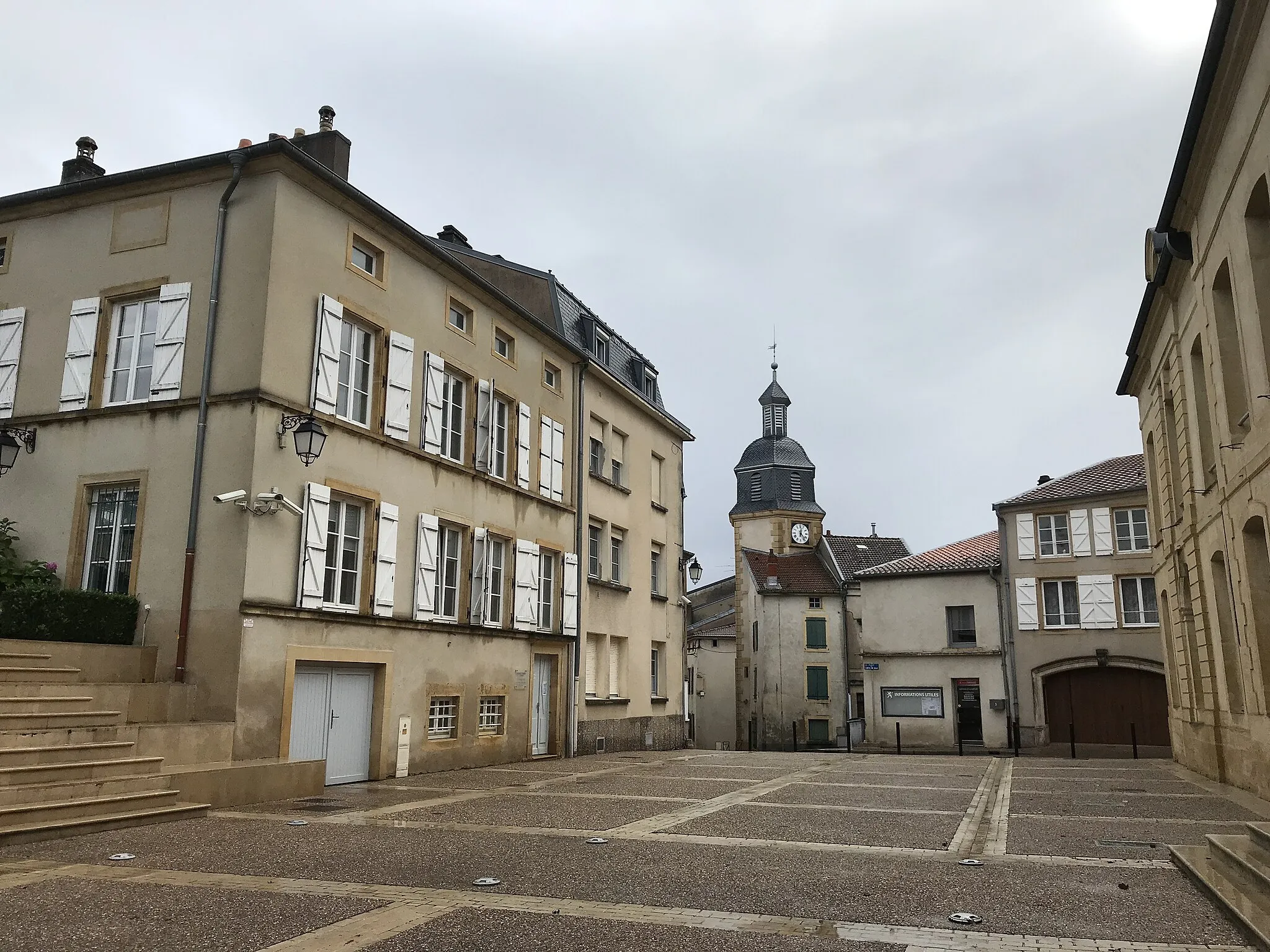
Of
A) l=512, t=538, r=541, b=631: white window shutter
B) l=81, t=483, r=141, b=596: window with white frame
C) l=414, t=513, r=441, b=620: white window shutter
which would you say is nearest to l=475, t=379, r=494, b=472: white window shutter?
l=512, t=538, r=541, b=631: white window shutter

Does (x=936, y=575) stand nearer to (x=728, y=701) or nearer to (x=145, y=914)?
(x=728, y=701)

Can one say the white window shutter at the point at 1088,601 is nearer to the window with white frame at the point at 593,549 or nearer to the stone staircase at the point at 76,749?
the window with white frame at the point at 593,549

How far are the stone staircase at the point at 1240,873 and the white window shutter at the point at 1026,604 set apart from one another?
941 inches

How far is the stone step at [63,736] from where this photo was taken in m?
8.67

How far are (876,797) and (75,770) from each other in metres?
8.58

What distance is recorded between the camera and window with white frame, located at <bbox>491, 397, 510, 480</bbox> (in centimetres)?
1783

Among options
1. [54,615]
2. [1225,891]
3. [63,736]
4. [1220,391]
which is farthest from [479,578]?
[1225,891]

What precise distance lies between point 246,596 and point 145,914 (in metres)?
6.90

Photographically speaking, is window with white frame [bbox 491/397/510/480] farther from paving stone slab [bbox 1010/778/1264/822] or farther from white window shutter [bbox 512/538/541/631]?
paving stone slab [bbox 1010/778/1264/822]

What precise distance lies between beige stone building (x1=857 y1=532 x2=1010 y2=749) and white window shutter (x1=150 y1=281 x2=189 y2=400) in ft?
82.8

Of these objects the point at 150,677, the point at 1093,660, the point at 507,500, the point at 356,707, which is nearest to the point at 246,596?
the point at 150,677

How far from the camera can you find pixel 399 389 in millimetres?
15188

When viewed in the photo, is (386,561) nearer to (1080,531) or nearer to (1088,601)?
(1088,601)

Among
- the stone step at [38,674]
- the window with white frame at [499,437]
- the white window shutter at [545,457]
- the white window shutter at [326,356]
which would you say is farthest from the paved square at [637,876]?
the white window shutter at [545,457]
